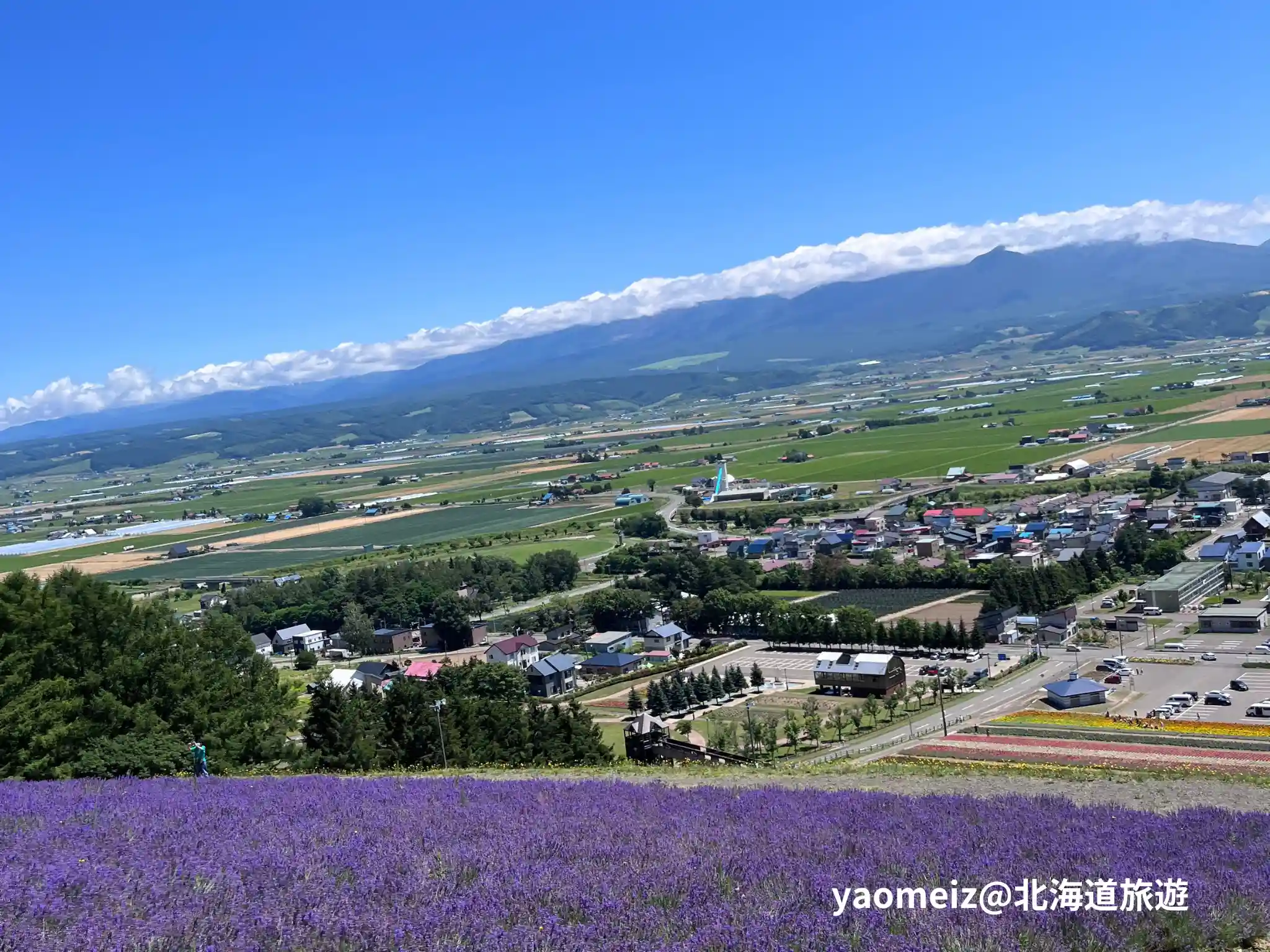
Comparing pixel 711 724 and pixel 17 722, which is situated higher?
pixel 17 722

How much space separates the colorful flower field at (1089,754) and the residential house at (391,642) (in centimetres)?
2549

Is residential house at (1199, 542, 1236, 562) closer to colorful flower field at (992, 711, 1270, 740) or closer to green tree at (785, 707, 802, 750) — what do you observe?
colorful flower field at (992, 711, 1270, 740)

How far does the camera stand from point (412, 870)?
440 centimetres

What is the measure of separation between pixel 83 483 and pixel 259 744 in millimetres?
167919

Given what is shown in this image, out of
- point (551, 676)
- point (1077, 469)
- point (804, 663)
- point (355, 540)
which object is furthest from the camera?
point (355, 540)

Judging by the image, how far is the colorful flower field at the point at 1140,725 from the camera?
1717cm

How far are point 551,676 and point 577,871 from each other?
26948 mm

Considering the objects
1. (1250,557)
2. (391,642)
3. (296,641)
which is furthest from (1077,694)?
(296,641)

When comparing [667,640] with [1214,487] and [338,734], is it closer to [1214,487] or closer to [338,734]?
[338,734]

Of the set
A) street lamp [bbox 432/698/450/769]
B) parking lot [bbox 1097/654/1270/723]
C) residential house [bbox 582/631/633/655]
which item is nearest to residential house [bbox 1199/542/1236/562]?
parking lot [bbox 1097/654/1270/723]

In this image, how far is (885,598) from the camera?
1490 inches

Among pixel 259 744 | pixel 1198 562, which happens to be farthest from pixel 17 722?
pixel 1198 562

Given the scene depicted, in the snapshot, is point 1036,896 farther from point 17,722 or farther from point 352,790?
point 17,722

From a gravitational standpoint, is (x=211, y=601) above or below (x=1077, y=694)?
above
